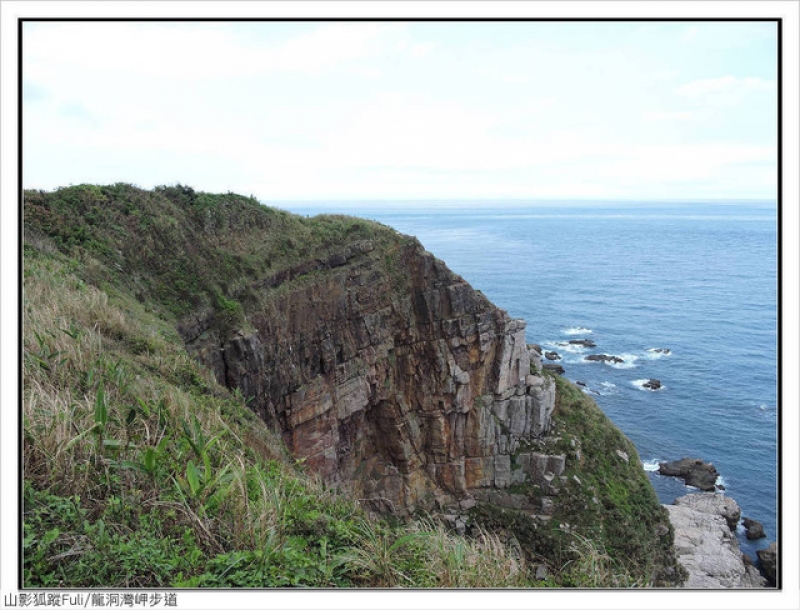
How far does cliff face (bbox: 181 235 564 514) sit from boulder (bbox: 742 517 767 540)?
19.1 metres

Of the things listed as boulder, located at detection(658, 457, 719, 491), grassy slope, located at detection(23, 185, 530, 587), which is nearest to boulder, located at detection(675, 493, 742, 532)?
boulder, located at detection(658, 457, 719, 491)

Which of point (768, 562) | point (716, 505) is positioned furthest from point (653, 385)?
point (768, 562)

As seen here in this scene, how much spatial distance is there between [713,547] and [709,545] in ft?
1.15

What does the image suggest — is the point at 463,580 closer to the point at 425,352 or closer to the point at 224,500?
the point at 224,500

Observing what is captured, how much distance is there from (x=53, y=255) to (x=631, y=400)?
160 ft

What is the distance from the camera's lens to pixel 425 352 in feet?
99.4

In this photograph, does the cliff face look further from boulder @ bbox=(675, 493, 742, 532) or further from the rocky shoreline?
boulder @ bbox=(675, 493, 742, 532)

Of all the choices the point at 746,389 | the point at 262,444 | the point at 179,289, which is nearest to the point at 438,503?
the point at 179,289

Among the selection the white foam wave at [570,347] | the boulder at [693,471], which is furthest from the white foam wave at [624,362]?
the boulder at [693,471]

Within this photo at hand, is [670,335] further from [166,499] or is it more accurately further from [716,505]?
[166,499]

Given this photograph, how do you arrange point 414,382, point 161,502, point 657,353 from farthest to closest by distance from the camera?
point 657,353 → point 414,382 → point 161,502

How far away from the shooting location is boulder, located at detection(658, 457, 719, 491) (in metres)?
40.2

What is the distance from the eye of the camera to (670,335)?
208 ft

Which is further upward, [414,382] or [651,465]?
[414,382]
